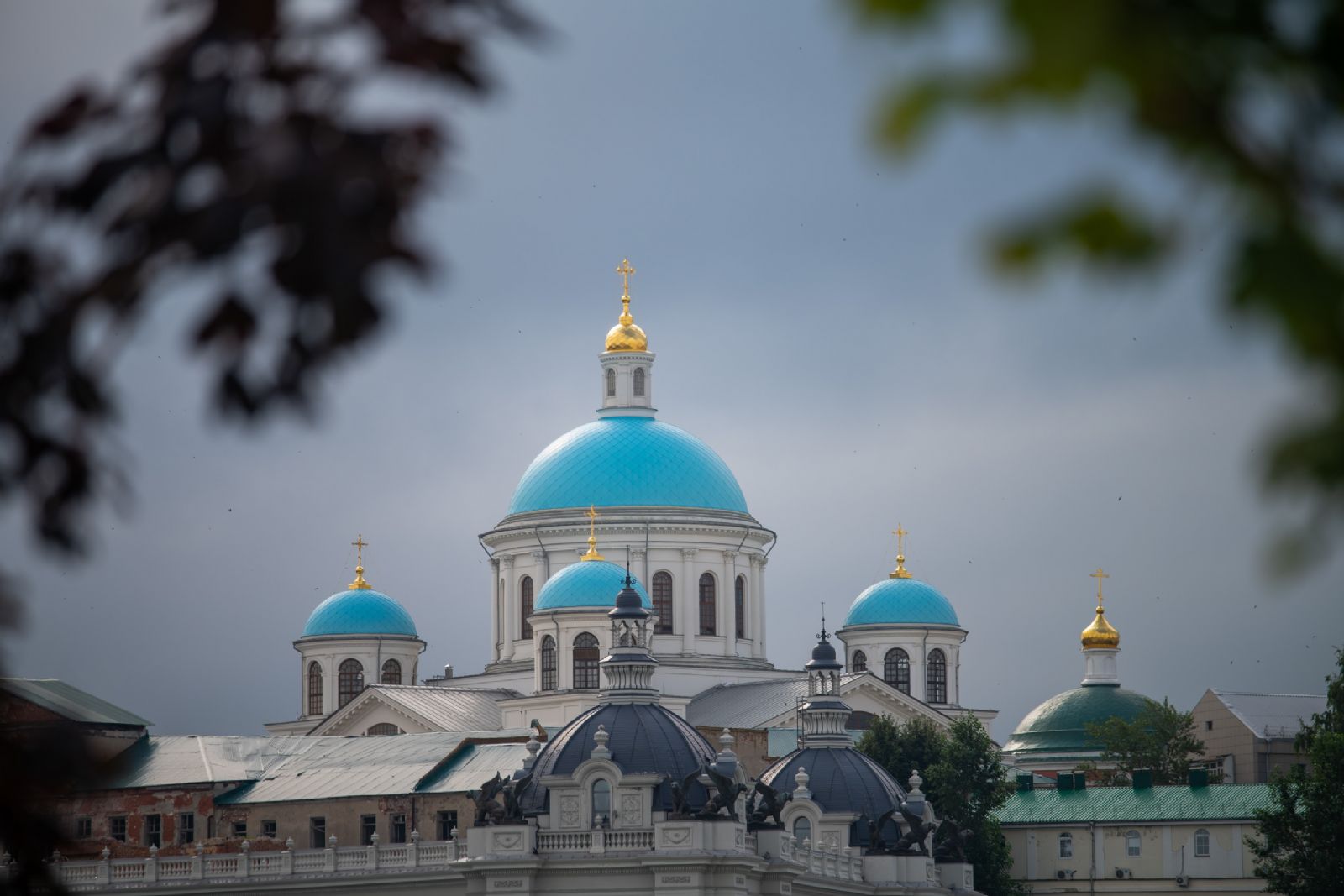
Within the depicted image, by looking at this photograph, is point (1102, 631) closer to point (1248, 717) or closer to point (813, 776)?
point (1248, 717)

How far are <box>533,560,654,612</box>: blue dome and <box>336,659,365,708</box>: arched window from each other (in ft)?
37.1

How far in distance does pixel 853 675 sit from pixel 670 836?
3003 centimetres

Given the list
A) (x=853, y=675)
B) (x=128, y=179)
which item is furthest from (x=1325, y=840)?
(x=128, y=179)

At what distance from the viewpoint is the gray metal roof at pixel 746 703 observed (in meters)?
79.8

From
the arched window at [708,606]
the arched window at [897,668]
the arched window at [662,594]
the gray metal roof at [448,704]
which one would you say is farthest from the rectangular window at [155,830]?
the arched window at [897,668]

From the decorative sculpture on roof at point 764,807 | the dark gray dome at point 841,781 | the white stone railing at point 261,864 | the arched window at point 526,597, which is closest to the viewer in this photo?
the decorative sculpture on roof at point 764,807

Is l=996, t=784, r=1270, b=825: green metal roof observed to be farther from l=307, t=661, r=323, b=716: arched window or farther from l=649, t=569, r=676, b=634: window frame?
l=307, t=661, r=323, b=716: arched window

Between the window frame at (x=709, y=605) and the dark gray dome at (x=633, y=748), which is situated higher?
the window frame at (x=709, y=605)

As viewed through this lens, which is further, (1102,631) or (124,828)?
(1102,631)

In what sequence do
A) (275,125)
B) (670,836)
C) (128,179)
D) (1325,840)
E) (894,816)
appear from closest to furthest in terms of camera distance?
1. (275,125)
2. (128,179)
3. (670,836)
4. (894,816)
5. (1325,840)

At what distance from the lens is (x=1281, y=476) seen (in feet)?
13.8

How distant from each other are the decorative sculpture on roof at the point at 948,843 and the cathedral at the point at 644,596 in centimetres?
1387

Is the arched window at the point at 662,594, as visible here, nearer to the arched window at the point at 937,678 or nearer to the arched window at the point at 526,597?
the arched window at the point at 526,597

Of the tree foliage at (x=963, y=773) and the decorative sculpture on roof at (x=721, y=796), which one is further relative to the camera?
the tree foliage at (x=963, y=773)
